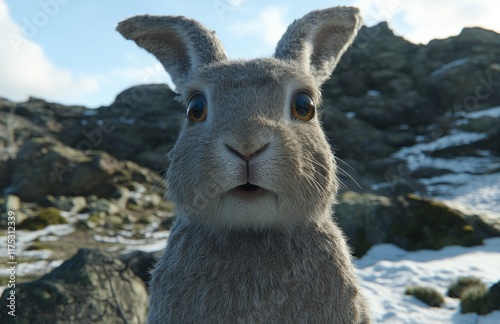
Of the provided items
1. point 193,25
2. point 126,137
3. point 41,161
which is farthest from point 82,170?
point 193,25

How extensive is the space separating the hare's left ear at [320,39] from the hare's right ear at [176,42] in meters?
0.60

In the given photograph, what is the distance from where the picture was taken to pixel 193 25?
3586 mm

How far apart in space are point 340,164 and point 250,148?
97.6 feet

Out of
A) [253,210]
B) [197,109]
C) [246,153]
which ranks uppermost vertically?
[197,109]

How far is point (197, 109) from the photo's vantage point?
2902 millimetres

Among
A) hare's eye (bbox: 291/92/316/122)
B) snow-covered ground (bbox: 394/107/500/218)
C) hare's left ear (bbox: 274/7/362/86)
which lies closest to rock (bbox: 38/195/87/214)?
snow-covered ground (bbox: 394/107/500/218)

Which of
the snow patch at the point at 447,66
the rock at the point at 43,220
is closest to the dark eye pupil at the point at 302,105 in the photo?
the rock at the point at 43,220

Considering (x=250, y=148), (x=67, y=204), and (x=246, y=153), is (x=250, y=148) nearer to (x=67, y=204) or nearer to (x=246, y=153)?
(x=246, y=153)

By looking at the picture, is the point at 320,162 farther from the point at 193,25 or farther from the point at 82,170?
the point at 82,170

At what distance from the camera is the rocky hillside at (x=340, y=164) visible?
7.62 meters

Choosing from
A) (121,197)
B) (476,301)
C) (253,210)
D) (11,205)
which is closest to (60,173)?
(121,197)

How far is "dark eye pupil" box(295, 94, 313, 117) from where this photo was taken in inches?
113

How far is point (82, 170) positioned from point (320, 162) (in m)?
25.4

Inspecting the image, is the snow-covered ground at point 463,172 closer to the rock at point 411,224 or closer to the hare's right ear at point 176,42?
the rock at point 411,224
